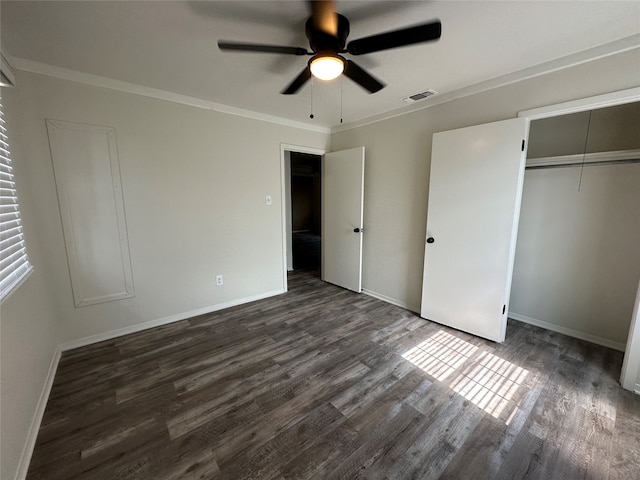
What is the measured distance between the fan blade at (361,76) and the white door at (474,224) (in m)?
1.13

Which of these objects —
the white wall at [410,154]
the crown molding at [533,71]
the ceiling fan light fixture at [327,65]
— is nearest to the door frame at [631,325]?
the white wall at [410,154]

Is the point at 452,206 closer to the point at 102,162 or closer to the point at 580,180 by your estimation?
the point at 580,180

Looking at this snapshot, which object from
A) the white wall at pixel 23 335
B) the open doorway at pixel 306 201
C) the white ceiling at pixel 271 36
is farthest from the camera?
the open doorway at pixel 306 201

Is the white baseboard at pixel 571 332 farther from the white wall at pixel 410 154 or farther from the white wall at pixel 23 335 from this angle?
the white wall at pixel 23 335

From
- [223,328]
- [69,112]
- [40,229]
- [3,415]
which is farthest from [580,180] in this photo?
[40,229]

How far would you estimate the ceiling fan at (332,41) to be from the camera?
4.33ft

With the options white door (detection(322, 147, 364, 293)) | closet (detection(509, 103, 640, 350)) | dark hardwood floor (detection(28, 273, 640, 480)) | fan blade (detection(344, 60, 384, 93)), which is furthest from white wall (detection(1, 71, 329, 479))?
closet (detection(509, 103, 640, 350))

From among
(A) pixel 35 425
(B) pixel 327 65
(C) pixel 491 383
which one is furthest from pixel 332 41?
(A) pixel 35 425

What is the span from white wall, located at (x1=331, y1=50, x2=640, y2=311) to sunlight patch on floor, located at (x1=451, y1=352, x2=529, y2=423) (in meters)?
1.04

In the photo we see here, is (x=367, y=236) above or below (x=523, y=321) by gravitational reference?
above

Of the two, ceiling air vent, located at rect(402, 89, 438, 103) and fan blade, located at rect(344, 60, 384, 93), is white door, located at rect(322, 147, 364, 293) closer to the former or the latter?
ceiling air vent, located at rect(402, 89, 438, 103)

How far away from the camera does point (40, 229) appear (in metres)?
2.16

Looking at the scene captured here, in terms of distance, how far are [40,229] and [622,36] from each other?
461cm

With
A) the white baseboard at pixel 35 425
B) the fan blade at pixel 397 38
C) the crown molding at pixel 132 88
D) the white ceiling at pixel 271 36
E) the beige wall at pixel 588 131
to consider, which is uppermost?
the white ceiling at pixel 271 36
